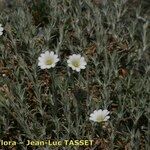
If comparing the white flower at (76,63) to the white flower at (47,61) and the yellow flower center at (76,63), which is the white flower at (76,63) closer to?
the yellow flower center at (76,63)

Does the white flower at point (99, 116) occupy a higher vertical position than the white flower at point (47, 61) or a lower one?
lower

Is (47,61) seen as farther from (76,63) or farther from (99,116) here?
(99,116)

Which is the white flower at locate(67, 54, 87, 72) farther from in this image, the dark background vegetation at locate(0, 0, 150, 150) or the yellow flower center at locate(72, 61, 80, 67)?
the dark background vegetation at locate(0, 0, 150, 150)

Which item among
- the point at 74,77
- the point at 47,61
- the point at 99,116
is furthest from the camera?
the point at 74,77

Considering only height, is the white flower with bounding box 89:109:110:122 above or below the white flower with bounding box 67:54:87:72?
below

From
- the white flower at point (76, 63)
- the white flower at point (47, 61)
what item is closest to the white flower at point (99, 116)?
the white flower at point (76, 63)

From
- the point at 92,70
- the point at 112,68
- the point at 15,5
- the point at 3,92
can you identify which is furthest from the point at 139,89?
the point at 15,5

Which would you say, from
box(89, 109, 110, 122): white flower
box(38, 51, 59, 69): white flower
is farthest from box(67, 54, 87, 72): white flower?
box(89, 109, 110, 122): white flower

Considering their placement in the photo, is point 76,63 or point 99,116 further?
point 76,63

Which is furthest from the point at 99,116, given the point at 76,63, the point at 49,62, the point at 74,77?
the point at 74,77
